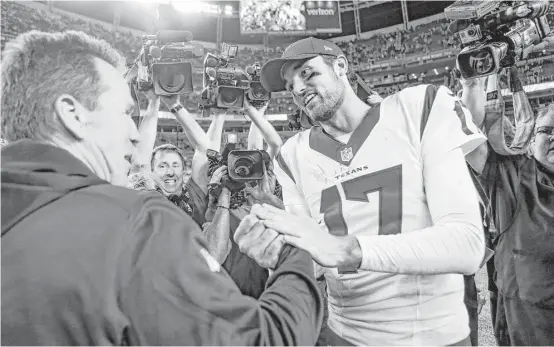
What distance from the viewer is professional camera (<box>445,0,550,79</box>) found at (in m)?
1.89

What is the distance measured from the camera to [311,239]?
1.02 meters

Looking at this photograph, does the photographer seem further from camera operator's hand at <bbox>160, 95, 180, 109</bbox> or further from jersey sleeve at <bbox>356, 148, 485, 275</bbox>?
jersey sleeve at <bbox>356, 148, 485, 275</bbox>

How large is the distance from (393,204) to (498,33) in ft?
→ 4.14

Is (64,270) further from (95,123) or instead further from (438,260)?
(438,260)

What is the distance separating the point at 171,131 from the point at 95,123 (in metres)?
20.2

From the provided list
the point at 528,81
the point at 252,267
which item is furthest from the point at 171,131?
the point at 252,267

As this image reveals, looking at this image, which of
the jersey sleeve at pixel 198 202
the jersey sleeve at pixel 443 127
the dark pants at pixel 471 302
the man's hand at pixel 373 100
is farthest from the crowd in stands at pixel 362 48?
the jersey sleeve at pixel 443 127

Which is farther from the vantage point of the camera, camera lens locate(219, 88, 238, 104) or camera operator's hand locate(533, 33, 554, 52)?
camera lens locate(219, 88, 238, 104)

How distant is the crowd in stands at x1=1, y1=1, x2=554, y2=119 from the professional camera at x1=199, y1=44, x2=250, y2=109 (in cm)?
1576

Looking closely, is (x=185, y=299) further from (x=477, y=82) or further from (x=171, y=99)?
(x=171, y=99)

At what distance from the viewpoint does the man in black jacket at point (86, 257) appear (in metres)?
0.67

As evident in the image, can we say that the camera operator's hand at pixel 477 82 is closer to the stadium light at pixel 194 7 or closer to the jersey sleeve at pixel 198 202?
the jersey sleeve at pixel 198 202

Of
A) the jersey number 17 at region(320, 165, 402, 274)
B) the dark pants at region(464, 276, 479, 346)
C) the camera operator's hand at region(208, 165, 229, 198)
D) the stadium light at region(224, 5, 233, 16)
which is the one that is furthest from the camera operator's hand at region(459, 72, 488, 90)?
the stadium light at region(224, 5, 233, 16)

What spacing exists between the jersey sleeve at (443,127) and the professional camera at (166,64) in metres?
1.55
